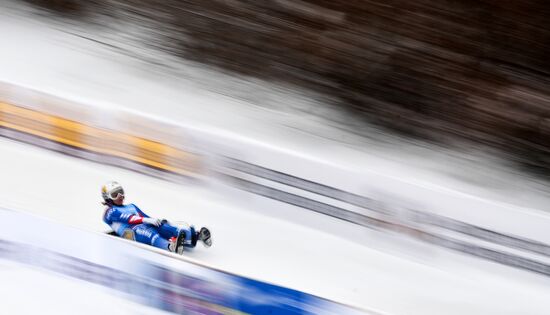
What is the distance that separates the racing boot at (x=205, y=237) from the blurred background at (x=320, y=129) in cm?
12

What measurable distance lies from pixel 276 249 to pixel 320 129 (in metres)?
1.50

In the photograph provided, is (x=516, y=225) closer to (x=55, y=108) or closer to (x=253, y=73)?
(x=253, y=73)

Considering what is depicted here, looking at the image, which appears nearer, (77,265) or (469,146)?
(77,265)

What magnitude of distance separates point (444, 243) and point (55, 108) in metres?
3.16

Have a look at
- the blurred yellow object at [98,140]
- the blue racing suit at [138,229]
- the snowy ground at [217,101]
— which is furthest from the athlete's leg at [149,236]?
the snowy ground at [217,101]

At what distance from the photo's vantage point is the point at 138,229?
5.11 meters

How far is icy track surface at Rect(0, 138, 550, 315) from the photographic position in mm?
5352

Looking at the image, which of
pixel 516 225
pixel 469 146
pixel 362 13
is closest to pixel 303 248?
pixel 516 225

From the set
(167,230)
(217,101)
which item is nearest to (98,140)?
(217,101)

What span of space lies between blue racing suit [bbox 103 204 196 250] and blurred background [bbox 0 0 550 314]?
345 millimetres

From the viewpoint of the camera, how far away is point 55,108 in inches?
245

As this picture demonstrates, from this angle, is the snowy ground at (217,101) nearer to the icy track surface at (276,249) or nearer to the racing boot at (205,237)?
the icy track surface at (276,249)

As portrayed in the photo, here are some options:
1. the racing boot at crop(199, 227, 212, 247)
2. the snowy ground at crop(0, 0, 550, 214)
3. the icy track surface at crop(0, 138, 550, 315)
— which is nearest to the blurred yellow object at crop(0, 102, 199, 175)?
the icy track surface at crop(0, 138, 550, 315)

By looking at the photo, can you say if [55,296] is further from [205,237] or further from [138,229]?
[205,237]
